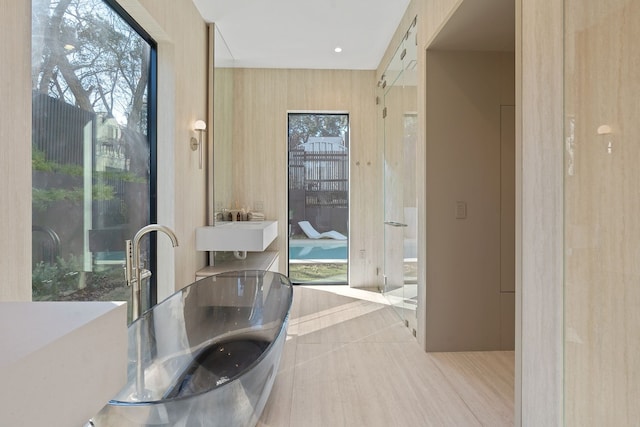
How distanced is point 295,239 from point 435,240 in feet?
8.07

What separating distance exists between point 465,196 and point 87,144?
8.35 feet

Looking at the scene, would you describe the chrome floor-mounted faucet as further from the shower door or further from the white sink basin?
the shower door

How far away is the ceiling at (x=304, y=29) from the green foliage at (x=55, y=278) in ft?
8.33

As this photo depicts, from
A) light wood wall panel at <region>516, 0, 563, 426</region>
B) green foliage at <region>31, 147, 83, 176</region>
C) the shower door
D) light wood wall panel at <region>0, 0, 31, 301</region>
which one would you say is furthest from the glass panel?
green foliage at <region>31, 147, 83, 176</region>

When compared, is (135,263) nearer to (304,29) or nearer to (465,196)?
(465,196)

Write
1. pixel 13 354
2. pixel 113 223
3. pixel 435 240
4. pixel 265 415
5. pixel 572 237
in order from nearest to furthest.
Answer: pixel 13 354 → pixel 572 237 → pixel 265 415 → pixel 113 223 → pixel 435 240

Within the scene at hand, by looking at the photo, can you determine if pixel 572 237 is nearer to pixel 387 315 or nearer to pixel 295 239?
pixel 387 315

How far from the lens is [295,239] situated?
4.81 metres

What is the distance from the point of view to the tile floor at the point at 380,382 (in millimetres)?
1865

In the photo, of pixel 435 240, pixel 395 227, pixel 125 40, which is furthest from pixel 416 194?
pixel 125 40

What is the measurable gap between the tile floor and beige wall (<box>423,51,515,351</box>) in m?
0.27

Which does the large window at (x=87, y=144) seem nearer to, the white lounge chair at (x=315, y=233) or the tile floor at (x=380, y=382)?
the tile floor at (x=380, y=382)

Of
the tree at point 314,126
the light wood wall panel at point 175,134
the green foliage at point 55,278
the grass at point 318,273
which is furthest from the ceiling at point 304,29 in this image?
the grass at point 318,273

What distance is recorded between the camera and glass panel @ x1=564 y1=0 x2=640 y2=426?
1.01 m
